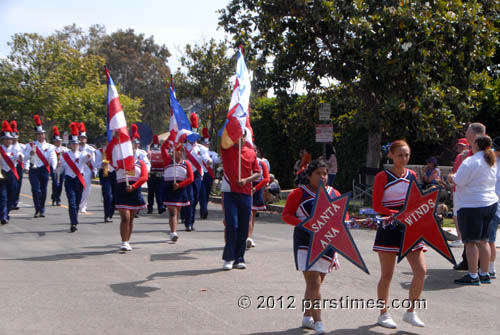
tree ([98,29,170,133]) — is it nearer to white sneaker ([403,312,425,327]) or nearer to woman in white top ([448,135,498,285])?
woman in white top ([448,135,498,285])

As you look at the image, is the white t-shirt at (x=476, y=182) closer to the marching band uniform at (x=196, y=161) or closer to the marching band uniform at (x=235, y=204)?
the marching band uniform at (x=235, y=204)

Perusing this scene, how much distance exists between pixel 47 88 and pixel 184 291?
44.0 meters

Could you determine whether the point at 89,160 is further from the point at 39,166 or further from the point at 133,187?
the point at 133,187

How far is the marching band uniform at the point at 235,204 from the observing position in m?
8.46

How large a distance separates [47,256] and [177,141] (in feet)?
9.06

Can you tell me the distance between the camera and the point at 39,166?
15219 mm

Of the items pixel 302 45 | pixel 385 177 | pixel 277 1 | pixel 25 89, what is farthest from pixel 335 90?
pixel 25 89

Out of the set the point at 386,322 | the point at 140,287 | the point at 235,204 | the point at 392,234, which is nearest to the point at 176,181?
the point at 235,204

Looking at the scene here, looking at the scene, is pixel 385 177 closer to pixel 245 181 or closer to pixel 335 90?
pixel 245 181

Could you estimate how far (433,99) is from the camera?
15.6 m

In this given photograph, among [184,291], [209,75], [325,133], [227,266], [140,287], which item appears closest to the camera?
[184,291]

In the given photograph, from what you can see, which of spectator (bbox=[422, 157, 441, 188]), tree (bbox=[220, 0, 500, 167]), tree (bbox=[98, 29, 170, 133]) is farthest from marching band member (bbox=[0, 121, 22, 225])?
tree (bbox=[98, 29, 170, 133])

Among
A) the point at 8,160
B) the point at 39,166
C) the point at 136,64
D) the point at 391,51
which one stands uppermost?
the point at 136,64

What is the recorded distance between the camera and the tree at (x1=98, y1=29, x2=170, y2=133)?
6319cm
